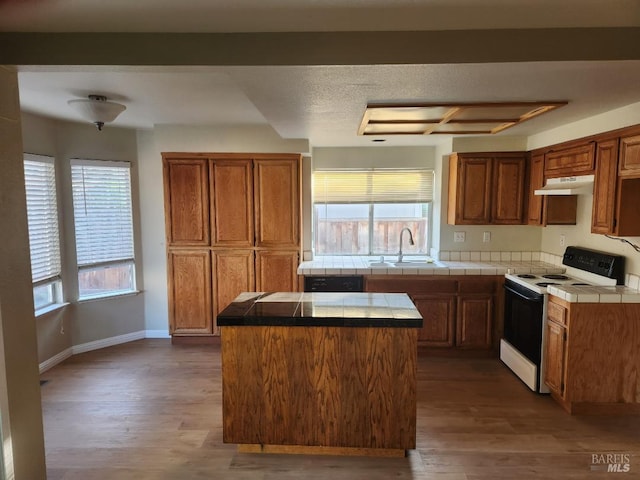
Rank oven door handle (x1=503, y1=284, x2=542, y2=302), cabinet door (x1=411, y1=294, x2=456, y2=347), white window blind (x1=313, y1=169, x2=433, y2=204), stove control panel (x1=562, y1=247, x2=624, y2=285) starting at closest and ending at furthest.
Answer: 1. stove control panel (x1=562, y1=247, x2=624, y2=285)
2. oven door handle (x1=503, y1=284, x2=542, y2=302)
3. cabinet door (x1=411, y1=294, x2=456, y2=347)
4. white window blind (x1=313, y1=169, x2=433, y2=204)

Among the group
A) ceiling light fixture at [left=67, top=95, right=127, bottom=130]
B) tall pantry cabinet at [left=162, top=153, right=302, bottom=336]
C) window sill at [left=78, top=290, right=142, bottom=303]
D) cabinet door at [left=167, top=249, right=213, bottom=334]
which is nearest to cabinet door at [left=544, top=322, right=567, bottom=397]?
tall pantry cabinet at [left=162, top=153, right=302, bottom=336]

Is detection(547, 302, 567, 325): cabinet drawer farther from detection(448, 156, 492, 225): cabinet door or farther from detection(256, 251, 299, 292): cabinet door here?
detection(256, 251, 299, 292): cabinet door

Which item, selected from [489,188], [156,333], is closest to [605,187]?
[489,188]

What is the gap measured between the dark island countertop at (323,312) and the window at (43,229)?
2343 millimetres

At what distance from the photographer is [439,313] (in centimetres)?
388

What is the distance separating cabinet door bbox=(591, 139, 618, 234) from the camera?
9.13 ft

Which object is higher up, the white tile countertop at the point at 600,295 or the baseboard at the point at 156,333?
the white tile countertop at the point at 600,295

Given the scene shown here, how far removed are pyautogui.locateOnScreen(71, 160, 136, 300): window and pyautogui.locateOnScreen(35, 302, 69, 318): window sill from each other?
0.23 metres

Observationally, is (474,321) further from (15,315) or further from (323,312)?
(15,315)

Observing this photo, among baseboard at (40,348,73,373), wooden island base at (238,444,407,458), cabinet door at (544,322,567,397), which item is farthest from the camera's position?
baseboard at (40,348,73,373)

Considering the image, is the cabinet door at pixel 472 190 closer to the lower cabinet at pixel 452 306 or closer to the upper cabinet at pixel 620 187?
the lower cabinet at pixel 452 306

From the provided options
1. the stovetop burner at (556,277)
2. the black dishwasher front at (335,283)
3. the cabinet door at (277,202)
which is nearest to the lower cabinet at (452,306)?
the black dishwasher front at (335,283)

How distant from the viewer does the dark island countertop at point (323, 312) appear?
221 centimetres

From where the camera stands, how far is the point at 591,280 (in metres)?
3.30
